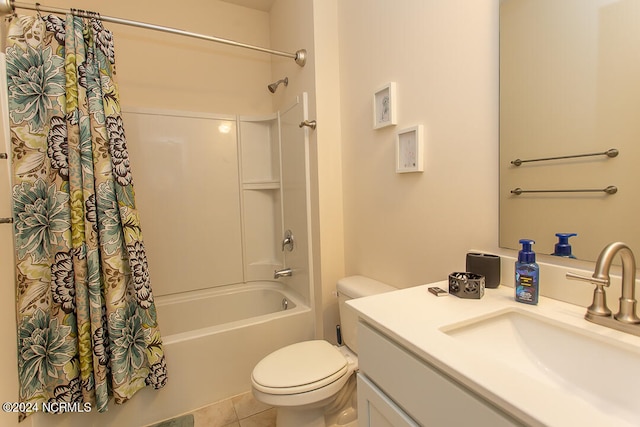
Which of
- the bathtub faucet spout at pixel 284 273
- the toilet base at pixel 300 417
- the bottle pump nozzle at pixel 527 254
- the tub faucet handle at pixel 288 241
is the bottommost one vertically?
the toilet base at pixel 300 417

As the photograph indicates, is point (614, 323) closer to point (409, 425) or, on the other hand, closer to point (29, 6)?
point (409, 425)

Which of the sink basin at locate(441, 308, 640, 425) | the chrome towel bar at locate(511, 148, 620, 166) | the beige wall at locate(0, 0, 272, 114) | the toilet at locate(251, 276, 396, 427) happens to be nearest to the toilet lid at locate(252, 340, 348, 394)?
the toilet at locate(251, 276, 396, 427)

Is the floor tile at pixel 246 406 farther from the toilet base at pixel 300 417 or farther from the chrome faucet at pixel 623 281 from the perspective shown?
the chrome faucet at pixel 623 281

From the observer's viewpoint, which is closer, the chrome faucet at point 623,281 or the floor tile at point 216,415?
the chrome faucet at point 623,281

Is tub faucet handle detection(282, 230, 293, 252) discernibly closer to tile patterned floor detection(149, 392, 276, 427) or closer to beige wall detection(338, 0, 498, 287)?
beige wall detection(338, 0, 498, 287)

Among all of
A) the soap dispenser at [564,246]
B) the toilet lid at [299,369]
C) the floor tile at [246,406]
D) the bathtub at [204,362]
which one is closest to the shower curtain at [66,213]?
the bathtub at [204,362]

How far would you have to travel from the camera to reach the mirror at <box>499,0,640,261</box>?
2.13 feet

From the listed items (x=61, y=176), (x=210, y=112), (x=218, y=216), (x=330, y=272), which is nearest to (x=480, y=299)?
(x=330, y=272)

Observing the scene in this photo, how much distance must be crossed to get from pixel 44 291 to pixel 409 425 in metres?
1.51

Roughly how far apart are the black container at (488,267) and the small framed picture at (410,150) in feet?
1.37

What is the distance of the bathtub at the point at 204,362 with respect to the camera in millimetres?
1416

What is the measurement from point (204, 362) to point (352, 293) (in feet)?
2.98

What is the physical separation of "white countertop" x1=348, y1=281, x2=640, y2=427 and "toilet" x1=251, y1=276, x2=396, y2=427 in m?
0.52

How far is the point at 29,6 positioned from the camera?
1206 mm
